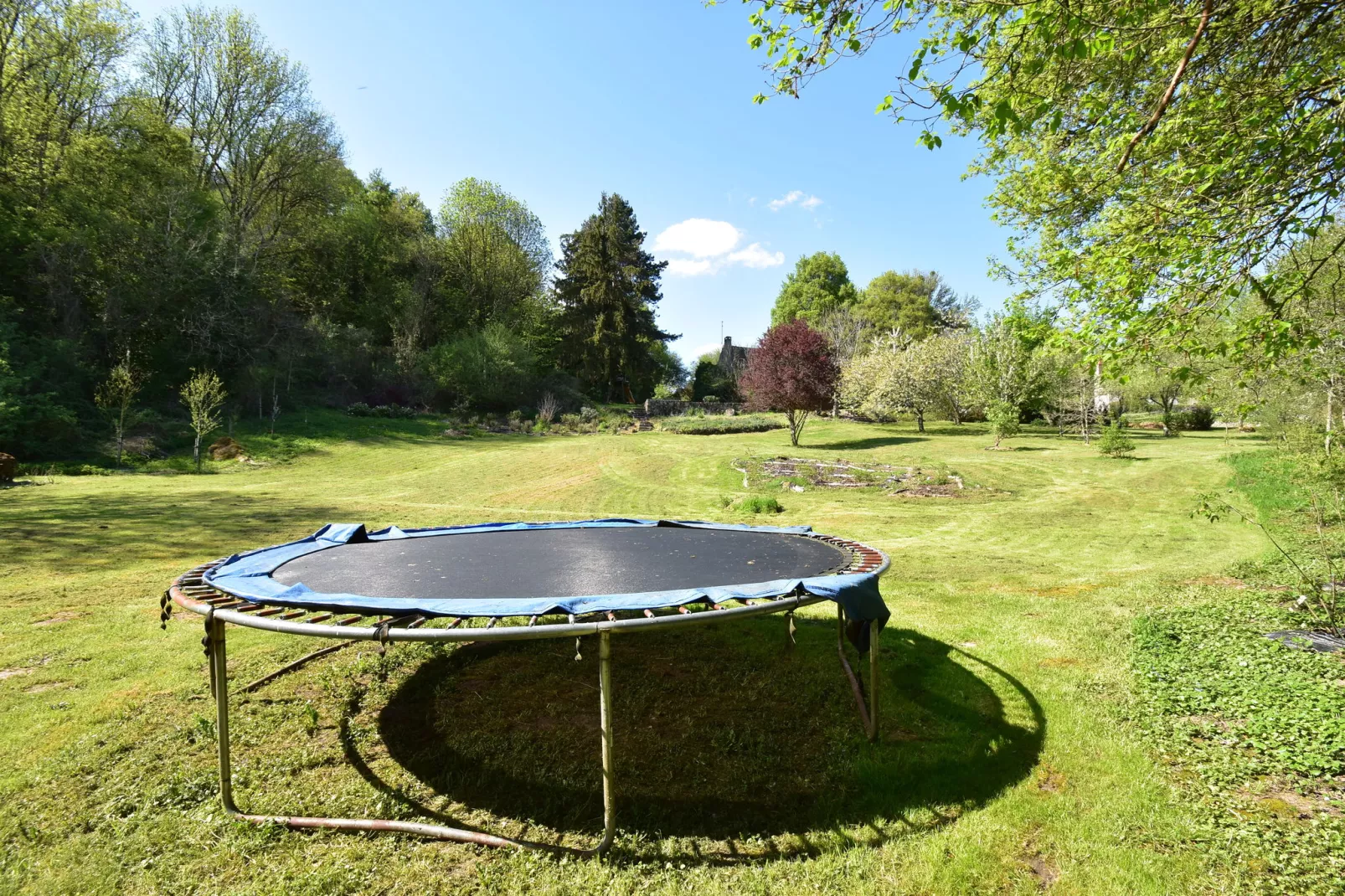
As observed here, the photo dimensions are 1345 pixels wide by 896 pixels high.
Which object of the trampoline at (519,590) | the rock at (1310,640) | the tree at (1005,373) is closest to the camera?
the trampoline at (519,590)

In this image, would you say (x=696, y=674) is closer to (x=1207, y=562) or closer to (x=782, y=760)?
(x=782, y=760)

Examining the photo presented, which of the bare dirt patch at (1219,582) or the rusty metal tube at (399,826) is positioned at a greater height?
the bare dirt patch at (1219,582)

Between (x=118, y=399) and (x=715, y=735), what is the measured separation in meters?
19.9

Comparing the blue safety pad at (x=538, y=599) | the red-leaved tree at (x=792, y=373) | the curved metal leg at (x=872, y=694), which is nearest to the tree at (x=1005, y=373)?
the red-leaved tree at (x=792, y=373)

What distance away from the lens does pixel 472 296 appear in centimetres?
3225

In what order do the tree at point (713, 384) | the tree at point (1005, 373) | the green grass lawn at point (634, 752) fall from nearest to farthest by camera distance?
the green grass lawn at point (634, 752) < the tree at point (1005, 373) < the tree at point (713, 384)

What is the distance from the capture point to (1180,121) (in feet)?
14.2

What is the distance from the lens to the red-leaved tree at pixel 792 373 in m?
16.9

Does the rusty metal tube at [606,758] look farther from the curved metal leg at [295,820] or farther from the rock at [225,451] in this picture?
the rock at [225,451]

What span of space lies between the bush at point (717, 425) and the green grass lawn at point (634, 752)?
1633 cm

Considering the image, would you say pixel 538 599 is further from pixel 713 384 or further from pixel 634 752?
pixel 713 384

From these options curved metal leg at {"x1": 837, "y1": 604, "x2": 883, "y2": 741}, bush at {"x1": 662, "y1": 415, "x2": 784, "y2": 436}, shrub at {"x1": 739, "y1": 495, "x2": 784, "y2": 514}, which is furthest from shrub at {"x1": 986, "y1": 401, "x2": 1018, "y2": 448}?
curved metal leg at {"x1": 837, "y1": 604, "x2": 883, "y2": 741}

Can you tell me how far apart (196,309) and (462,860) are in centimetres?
2222

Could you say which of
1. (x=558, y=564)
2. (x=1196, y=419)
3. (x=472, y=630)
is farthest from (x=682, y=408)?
(x=472, y=630)
